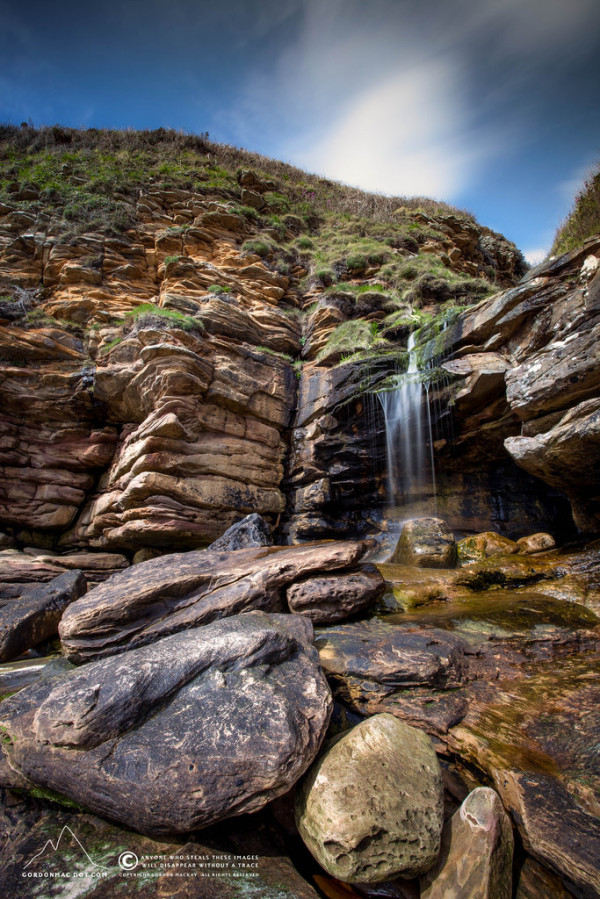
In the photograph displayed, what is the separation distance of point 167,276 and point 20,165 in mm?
14669

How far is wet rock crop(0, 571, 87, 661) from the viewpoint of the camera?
6492mm

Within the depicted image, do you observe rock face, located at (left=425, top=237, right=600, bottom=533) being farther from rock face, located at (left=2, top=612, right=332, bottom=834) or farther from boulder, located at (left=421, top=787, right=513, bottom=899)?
rock face, located at (left=2, top=612, right=332, bottom=834)

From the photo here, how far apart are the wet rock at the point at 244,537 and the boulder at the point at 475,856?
706cm

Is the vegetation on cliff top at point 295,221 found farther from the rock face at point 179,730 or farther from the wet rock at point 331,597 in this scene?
the rock face at point 179,730

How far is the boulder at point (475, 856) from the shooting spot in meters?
2.27

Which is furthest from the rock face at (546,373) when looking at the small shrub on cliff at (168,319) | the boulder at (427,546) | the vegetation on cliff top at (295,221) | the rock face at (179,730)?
the small shrub on cliff at (168,319)

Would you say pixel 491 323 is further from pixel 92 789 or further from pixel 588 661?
pixel 92 789

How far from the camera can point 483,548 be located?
8883mm

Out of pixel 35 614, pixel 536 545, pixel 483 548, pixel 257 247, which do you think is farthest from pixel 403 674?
pixel 257 247

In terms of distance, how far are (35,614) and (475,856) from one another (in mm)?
7753

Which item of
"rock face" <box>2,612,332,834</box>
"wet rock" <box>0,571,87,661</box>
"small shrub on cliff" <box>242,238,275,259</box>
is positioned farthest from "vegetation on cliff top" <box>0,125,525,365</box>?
"rock face" <box>2,612,332,834</box>

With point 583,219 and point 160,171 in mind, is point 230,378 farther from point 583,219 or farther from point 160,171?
point 160,171

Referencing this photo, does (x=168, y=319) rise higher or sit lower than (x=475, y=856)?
higher

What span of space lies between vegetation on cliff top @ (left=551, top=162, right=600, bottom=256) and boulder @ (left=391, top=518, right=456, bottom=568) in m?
8.04
